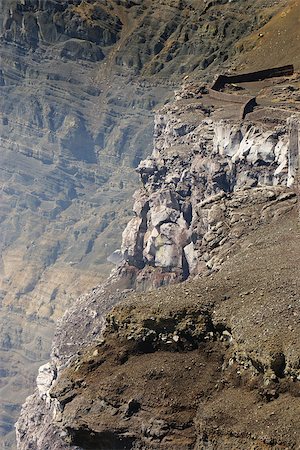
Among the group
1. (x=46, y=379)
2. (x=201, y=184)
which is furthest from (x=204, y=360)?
(x=46, y=379)

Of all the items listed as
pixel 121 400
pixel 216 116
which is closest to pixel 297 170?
pixel 121 400

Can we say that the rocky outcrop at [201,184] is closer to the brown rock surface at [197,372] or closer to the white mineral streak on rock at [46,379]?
the brown rock surface at [197,372]

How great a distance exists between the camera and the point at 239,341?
23.6m

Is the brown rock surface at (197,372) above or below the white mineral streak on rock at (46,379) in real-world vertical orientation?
above

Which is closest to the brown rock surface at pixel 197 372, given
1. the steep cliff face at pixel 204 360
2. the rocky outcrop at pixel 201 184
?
the steep cliff face at pixel 204 360

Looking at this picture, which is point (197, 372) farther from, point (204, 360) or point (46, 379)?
point (46, 379)

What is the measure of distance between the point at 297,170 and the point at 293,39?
67514 mm

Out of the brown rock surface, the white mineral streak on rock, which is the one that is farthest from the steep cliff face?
the white mineral streak on rock

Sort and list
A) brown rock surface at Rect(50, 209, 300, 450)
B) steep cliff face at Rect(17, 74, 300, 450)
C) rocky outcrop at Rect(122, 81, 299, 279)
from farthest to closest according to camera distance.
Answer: rocky outcrop at Rect(122, 81, 299, 279)
steep cliff face at Rect(17, 74, 300, 450)
brown rock surface at Rect(50, 209, 300, 450)

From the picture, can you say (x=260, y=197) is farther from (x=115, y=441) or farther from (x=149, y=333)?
(x=115, y=441)

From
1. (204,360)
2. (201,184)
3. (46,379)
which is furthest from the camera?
(46,379)

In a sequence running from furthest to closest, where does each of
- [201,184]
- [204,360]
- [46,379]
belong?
[46,379], [201,184], [204,360]

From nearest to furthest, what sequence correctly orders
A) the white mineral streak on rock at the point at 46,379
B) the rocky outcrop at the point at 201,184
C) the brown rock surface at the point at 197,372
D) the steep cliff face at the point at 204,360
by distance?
the brown rock surface at the point at 197,372 → the steep cliff face at the point at 204,360 → the rocky outcrop at the point at 201,184 → the white mineral streak on rock at the point at 46,379

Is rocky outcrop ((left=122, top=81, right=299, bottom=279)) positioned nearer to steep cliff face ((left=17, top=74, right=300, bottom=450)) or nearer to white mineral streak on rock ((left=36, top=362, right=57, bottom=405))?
steep cliff face ((left=17, top=74, right=300, bottom=450))
